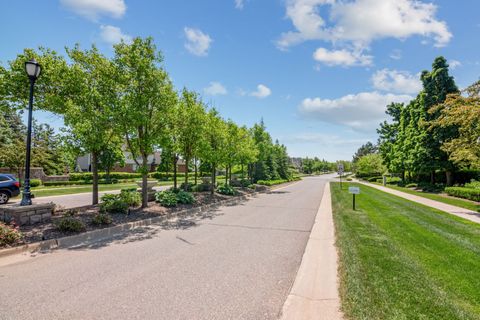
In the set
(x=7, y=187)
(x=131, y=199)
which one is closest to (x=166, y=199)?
(x=131, y=199)

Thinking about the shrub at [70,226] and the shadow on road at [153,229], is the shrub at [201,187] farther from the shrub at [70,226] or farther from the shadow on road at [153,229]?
the shrub at [70,226]

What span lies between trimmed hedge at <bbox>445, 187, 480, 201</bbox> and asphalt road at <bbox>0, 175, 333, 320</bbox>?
1641cm

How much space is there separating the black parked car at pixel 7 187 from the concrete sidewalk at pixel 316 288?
623 inches

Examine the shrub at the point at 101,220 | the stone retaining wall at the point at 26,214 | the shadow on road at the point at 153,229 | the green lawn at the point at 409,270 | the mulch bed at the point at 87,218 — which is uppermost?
the stone retaining wall at the point at 26,214

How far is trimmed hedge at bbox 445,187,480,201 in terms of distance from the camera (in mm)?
17125

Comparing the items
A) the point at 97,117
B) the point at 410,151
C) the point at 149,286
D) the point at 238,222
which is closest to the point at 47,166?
the point at 97,117

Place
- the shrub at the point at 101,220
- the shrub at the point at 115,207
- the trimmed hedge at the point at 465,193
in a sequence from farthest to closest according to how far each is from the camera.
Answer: the trimmed hedge at the point at 465,193 < the shrub at the point at 115,207 < the shrub at the point at 101,220

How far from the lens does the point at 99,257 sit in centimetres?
596

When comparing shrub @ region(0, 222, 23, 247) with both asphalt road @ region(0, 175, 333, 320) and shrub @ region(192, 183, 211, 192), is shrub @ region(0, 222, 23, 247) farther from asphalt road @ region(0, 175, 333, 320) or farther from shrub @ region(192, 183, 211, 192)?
shrub @ region(192, 183, 211, 192)

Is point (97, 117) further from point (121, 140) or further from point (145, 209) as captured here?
point (145, 209)

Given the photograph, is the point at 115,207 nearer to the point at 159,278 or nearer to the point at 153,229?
the point at 153,229

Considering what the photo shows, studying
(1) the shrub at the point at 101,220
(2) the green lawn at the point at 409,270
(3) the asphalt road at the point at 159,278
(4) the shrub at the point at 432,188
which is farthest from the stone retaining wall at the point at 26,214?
(4) the shrub at the point at 432,188

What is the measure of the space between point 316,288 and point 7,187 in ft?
54.7

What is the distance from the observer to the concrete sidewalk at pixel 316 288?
374cm
